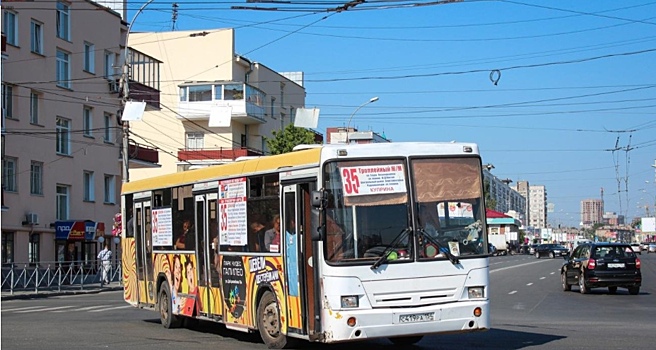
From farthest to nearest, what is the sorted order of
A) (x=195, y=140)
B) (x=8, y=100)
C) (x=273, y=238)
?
(x=195, y=140) < (x=8, y=100) < (x=273, y=238)

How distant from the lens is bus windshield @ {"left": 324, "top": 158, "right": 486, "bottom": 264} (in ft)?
41.5

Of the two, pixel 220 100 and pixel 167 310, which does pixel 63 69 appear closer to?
pixel 220 100

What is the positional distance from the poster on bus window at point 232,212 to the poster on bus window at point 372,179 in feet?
9.33

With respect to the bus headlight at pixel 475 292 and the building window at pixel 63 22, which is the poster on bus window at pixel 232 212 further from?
the building window at pixel 63 22

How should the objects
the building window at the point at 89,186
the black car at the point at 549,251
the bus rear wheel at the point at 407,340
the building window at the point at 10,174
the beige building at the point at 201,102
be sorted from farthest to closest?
the black car at the point at 549,251, the beige building at the point at 201,102, the building window at the point at 89,186, the building window at the point at 10,174, the bus rear wheel at the point at 407,340

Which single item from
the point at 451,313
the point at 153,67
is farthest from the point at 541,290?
the point at 153,67

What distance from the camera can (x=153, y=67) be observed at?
5809cm

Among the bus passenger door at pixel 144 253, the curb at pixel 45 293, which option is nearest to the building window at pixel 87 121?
the curb at pixel 45 293

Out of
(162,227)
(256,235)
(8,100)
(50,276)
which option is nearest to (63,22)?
(8,100)

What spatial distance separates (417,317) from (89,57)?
39005 millimetres

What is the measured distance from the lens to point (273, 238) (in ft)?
46.8

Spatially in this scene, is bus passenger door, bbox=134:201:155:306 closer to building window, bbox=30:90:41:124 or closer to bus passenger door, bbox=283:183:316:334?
bus passenger door, bbox=283:183:316:334

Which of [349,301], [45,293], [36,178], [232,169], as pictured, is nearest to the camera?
[349,301]

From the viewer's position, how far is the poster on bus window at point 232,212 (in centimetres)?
1523
